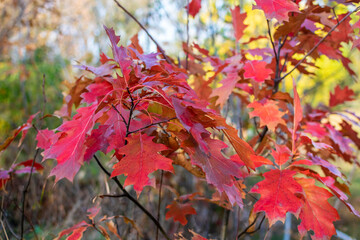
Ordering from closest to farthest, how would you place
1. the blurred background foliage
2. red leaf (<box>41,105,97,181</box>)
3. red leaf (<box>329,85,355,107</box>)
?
red leaf (<box>41,105,97,181</box>)
red leaf (<box>329,85,355,107</box>)
the blurred background foliage

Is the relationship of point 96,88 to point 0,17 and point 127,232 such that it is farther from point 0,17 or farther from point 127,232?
point 0,17

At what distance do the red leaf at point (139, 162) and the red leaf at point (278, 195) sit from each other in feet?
0.93

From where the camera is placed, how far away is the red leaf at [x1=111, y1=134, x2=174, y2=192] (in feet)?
2.37

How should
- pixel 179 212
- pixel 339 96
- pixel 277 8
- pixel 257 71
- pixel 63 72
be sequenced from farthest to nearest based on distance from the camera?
pixel 63 72, pixel 339 96, pixel 179 212, pixel 257 71, pixel 277 8

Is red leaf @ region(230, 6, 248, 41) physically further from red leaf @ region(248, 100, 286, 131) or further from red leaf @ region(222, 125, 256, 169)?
red leaf @ region(222, 125, 256, 169)

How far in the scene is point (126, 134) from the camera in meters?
0.79

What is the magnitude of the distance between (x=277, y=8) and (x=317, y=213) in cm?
57

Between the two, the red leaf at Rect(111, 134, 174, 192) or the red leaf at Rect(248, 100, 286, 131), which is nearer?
the red leaf at Rect(111, 134, 174, 192)

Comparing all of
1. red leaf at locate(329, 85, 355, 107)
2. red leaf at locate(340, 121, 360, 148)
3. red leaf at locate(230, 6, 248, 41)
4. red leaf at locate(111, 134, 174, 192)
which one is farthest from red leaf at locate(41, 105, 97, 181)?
red leaf at locate(329, 85, 355, 107)

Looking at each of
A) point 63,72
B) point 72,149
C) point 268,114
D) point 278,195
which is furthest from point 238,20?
point 63,72

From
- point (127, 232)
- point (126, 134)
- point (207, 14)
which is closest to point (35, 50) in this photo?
point (207, 14)

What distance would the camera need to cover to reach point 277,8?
81 cm

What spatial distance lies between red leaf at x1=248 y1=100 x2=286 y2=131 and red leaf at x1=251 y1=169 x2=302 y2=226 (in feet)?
0.69

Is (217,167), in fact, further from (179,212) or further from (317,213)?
(179,212)
